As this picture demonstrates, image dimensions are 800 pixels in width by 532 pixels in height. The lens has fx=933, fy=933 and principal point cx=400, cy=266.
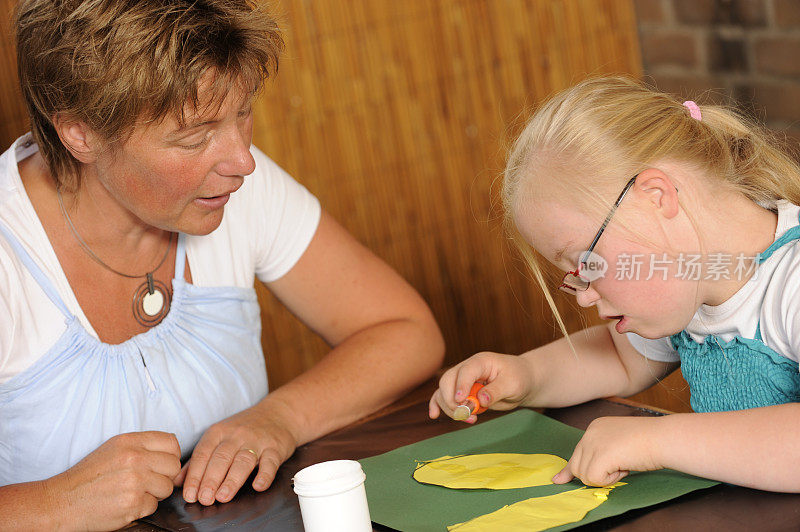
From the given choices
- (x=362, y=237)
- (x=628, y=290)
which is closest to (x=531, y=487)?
(x=628, y=290)

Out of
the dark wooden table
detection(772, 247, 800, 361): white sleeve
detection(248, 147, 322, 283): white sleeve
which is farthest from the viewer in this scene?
detection(248, 147, 322, 283): white sleeve

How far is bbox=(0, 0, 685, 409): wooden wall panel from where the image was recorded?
7.17ft

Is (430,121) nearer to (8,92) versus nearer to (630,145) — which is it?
(8,92)

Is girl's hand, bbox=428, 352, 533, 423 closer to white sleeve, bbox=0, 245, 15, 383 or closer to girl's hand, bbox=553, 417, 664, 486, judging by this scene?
girl's hand, bbox=553, 417, 664, 486

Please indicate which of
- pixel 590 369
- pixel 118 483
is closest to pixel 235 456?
pixel 118 483

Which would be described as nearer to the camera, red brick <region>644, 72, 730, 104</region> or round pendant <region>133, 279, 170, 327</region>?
round pendant <region>133, 279, 170, 327</region>

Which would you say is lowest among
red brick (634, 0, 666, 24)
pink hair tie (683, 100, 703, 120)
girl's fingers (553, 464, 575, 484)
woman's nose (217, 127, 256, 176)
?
girl's fingers (553, 464, 575, 484)

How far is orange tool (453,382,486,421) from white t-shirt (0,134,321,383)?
47 centimetres

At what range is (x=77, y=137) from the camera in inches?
50.8

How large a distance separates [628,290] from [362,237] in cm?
130

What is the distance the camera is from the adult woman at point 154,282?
1176 mm

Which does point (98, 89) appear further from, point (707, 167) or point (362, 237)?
point (362, 237)

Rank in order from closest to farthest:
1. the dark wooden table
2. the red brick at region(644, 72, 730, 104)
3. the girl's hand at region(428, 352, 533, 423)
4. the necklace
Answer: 1. the dark wooden table
2. the girl's hand at region(428, 352, 533, 423)
3. the necklace
4. the red brick at region(644, 72, 730, 104)

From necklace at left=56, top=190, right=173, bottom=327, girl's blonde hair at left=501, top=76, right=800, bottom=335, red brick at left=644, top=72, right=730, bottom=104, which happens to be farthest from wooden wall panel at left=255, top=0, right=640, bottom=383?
girl's blonde hair at left=501, top=76, right=800, bottom=335
